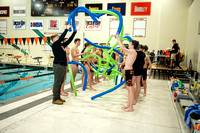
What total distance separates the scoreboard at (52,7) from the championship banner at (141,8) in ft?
15.5

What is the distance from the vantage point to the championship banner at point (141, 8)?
12.6m

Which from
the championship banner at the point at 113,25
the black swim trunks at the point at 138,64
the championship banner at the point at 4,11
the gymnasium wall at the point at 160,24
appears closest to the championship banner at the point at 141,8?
the gymnasium wall at the point at 160,24

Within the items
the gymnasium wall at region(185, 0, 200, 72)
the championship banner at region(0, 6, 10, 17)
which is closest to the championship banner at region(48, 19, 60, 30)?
the championship banner at region(0, 6, 10, 17)

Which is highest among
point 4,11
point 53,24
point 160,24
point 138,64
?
point 4,11

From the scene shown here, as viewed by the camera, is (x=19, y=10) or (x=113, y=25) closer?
(x=113, y=25)

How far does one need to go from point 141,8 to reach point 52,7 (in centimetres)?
747

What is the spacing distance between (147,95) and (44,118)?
329cm

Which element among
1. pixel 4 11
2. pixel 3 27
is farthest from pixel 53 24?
pixel 4 11

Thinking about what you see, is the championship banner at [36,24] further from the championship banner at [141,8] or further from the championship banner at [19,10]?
the championship banner at [141,8]

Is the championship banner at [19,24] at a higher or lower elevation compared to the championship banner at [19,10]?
lower

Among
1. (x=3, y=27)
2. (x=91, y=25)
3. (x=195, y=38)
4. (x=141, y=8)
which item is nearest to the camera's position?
(x=195, y=38)

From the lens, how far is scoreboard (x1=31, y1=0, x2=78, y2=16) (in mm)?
13617

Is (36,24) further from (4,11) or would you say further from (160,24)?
(160,24)

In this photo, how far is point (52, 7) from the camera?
14062 millimetres
